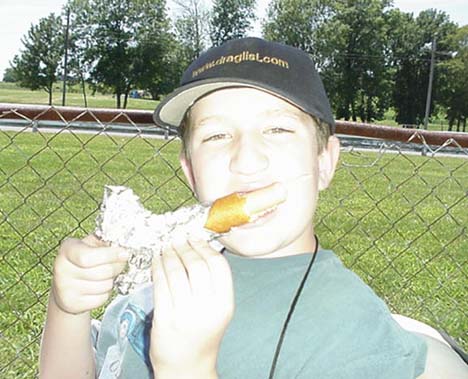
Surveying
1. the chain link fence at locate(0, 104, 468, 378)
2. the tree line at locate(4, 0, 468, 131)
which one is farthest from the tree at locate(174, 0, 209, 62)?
the chain link fence at locate(0, 104, 468, 378)

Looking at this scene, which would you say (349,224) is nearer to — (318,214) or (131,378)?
(318,214)

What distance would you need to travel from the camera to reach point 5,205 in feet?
20.0

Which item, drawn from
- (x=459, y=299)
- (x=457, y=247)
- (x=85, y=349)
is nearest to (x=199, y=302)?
(x=85, y=349)

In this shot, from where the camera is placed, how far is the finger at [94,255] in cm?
119

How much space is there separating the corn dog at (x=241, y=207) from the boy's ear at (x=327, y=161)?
1.00 ft

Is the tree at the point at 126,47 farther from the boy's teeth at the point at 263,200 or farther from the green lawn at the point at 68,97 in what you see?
the boy's teeth at the point at 263,200

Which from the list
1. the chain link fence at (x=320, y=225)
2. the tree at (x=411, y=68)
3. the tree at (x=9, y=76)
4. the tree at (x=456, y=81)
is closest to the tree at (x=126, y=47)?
→ the tree at (x=9, y=76)

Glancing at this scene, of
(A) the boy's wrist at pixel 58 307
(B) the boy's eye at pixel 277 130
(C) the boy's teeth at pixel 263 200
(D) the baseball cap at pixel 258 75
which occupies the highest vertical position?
(D) the baseball cap at pixel 258 75

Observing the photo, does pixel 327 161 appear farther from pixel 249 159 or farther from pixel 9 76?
pixel 9 76

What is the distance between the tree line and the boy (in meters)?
37.5

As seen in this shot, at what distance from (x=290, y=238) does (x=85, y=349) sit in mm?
516

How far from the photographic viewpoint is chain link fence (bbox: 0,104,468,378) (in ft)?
9.43

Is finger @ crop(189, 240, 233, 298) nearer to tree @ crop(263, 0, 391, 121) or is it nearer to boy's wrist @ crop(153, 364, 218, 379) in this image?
boy's wrist @ crop(153, 364, 218, 379)

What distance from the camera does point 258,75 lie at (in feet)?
4.46
